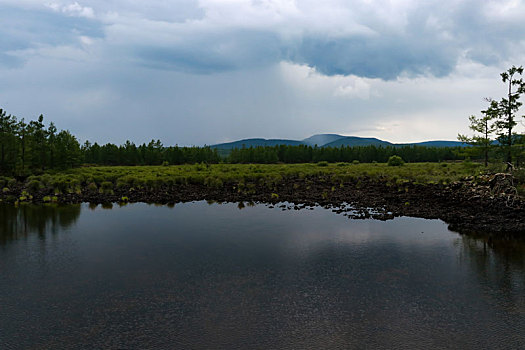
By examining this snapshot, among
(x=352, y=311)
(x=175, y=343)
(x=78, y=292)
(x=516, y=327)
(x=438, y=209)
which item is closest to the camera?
(x=175, y=343)

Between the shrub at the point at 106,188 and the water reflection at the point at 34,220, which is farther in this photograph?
the shrub at the point at 106,188

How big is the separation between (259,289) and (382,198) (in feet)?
68.2

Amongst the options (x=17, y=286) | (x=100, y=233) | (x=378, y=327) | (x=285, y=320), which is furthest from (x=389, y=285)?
(x=100, y=233)

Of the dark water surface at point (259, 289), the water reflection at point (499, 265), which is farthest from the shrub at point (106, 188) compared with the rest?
the water reflection at point (499, 265)

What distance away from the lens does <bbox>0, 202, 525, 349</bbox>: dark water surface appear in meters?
7.14

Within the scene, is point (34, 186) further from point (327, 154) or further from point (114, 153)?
point (327, 154)

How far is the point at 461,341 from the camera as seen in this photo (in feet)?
22.8

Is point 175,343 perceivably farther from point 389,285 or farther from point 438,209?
point 438,209

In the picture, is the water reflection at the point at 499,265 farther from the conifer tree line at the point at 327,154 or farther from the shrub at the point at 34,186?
the conifer tree line at the point at 327,154

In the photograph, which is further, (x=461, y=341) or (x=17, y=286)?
(x=17, y=286)

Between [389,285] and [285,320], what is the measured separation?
3.85 metres

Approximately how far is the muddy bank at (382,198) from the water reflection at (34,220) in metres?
3.41

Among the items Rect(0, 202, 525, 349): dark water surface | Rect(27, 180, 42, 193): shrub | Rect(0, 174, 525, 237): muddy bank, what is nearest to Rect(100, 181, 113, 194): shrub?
Rect(0, 174, 525, 237): muddy bank

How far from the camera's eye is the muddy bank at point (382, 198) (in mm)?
19391
